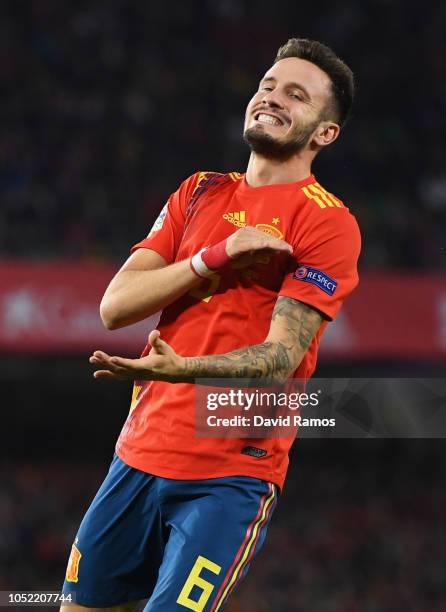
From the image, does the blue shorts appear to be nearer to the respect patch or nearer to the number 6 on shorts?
the number 6 on shorts

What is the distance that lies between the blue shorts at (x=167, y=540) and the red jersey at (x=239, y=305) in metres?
0.06

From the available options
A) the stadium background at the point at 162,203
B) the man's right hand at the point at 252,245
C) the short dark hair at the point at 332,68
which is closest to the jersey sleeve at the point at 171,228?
the man's right hand at the point at 252,245

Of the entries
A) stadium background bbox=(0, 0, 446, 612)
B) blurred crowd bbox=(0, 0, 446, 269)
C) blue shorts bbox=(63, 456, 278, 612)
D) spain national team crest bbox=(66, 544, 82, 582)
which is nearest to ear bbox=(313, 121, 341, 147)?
blue shorts bbox=(63, 456, 278, 612)

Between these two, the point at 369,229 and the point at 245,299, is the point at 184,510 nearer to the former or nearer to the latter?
the point at 245,299

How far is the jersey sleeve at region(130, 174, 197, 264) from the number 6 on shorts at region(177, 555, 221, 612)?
100 centimetres

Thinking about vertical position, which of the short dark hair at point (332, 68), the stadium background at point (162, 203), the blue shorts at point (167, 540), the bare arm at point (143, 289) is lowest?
the blue shorts at point (167, 540)

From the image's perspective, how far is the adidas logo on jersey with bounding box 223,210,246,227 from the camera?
333 cm

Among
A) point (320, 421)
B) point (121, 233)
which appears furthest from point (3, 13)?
point (320, 421)

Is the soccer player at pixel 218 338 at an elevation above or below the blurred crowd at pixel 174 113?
A: below

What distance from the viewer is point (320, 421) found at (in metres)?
3.83

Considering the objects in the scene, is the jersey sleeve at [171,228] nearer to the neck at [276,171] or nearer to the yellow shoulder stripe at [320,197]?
the neck at [276,171]

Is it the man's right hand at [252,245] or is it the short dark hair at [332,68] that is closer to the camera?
the man's right hand at [252,245]

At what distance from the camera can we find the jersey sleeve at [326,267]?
10.3ft

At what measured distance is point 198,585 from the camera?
3.04m
